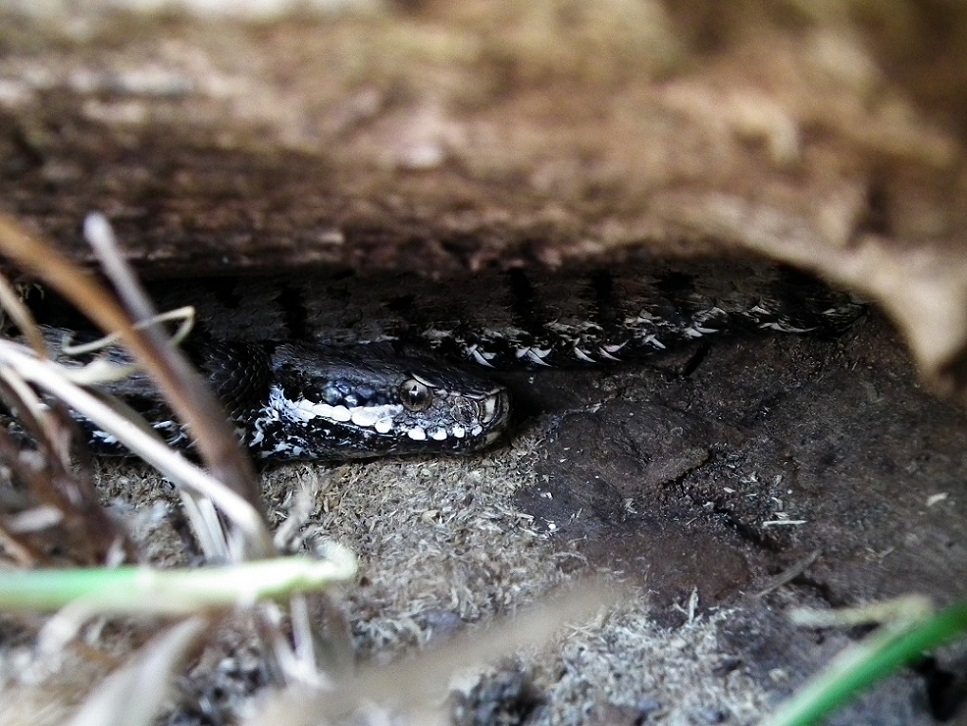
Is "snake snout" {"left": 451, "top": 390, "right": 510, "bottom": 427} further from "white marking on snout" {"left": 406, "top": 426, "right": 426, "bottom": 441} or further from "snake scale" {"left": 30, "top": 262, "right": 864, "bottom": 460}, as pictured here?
"white marking on snout" {"left": 406, "top": 426, "right": 426, "bottom": 441}

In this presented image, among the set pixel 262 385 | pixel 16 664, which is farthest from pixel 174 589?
pixel 262 385

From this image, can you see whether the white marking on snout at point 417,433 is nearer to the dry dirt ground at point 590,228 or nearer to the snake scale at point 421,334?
the snake scale at point 421,334

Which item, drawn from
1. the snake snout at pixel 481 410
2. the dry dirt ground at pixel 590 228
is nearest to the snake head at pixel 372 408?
the snake snout at pixel 481 410

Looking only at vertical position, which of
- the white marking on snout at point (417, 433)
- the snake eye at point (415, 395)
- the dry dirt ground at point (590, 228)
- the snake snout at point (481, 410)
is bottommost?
the white marking on snout at point (417, 433)

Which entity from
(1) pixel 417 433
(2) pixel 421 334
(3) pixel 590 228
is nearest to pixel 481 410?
(1) pixel 417 433

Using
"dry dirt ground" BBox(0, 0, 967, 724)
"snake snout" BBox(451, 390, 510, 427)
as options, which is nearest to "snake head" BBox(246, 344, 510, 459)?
"snake snout" BBox(451, 390, 510, 427)

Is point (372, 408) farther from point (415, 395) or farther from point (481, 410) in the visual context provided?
point (481, 410)

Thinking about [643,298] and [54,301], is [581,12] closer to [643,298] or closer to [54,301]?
[643,298]

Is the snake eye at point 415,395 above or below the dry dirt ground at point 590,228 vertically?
below
